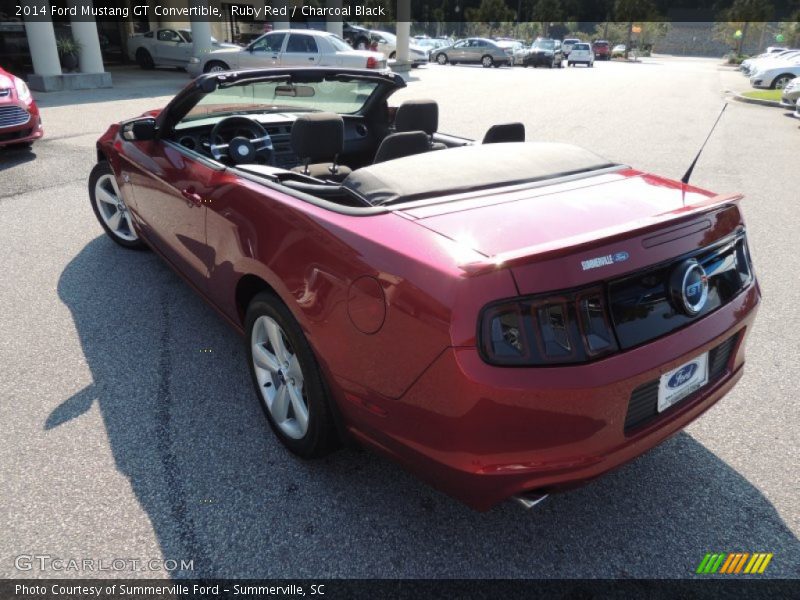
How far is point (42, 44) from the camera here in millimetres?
14211

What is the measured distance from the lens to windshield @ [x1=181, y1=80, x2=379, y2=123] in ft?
13.4

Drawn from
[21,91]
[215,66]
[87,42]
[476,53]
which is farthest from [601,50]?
[21,91]

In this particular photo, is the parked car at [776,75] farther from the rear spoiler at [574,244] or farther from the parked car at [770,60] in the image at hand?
the rear spoiler at [574,244]

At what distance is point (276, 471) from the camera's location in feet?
8.26

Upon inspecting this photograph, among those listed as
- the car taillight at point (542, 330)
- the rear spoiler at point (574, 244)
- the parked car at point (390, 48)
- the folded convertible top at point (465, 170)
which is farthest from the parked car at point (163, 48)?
the car taillight at point (542, 330)

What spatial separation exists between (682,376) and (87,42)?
1765 centimetres

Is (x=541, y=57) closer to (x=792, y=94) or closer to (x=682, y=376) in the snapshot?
(x=792, y=94)

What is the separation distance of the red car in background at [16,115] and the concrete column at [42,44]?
7.46 meters

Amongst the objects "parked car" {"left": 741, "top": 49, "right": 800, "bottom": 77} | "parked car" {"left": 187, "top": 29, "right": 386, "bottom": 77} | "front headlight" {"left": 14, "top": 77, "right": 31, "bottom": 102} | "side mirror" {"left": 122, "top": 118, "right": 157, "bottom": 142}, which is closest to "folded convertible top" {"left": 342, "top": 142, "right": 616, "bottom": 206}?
"side mirror" {"left": 122, "top": 118, "right": 157, "bottom": 142}

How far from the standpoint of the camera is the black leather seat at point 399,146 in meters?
3.01

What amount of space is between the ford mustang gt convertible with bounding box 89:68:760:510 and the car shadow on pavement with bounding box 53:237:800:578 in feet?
0.75

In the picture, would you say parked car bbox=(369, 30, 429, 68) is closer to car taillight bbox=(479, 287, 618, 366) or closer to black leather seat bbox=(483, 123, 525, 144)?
black leather seat bbox=(483, 123, 525, 144)

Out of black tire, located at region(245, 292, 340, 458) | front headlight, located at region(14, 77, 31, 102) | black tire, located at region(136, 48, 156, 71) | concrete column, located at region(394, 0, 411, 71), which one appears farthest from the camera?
concrete column, located at region(394, 0, 411, 71)

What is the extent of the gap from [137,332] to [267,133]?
162 cm
